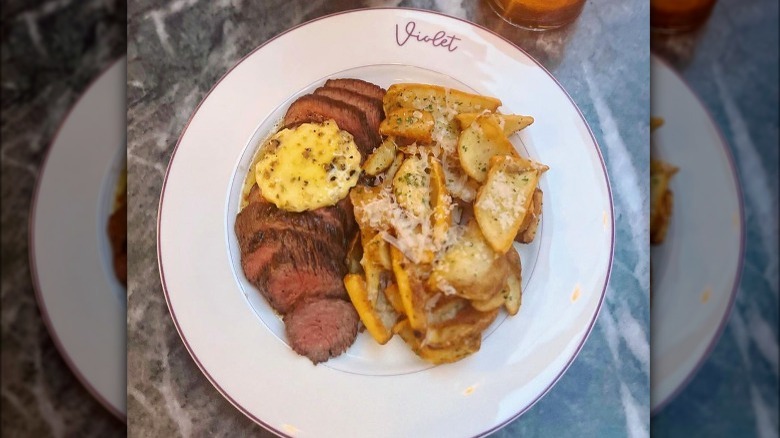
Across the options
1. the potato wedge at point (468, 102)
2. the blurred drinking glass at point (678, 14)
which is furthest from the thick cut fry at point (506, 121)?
the blurred drinking glass at point (678, 14)

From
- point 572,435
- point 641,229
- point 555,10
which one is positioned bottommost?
point 572,435

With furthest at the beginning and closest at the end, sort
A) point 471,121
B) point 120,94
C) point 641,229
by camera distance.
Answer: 1. point 120,94
2. point 641,229
3. point 471,121

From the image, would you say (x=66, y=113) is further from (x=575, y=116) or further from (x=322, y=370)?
(x=575, y=116)

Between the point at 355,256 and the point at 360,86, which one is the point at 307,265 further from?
the point at 360,86

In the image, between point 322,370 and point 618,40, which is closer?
point 322,370

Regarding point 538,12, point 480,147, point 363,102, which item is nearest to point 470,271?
point 480,147

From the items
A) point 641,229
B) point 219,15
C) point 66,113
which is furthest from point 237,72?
point 641,229
